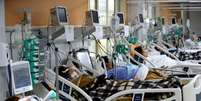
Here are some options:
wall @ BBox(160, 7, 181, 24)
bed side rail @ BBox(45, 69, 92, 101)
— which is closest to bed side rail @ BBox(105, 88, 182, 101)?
bed side rail @ BBox(45, 69, 92, 101)

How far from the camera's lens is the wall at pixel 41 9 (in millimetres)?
3662

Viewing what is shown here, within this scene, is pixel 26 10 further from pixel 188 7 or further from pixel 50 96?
pixel 188 7

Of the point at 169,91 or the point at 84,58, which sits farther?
the point at 84,58

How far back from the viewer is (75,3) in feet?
17.4

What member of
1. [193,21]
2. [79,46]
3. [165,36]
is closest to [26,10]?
[79,46]

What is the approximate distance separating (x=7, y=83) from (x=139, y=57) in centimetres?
303

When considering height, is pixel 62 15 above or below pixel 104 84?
above

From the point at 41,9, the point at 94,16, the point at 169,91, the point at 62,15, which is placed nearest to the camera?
the point at 169,91

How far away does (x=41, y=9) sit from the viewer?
4348 mm

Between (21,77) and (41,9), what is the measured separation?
1.55m

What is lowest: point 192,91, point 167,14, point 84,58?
point 192,91

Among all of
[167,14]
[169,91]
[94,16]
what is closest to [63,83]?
[169,91]

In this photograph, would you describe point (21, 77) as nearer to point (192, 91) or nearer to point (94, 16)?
point (192, 91)

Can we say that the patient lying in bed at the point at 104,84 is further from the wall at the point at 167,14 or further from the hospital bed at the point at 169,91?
the wall at the point at 167,14
